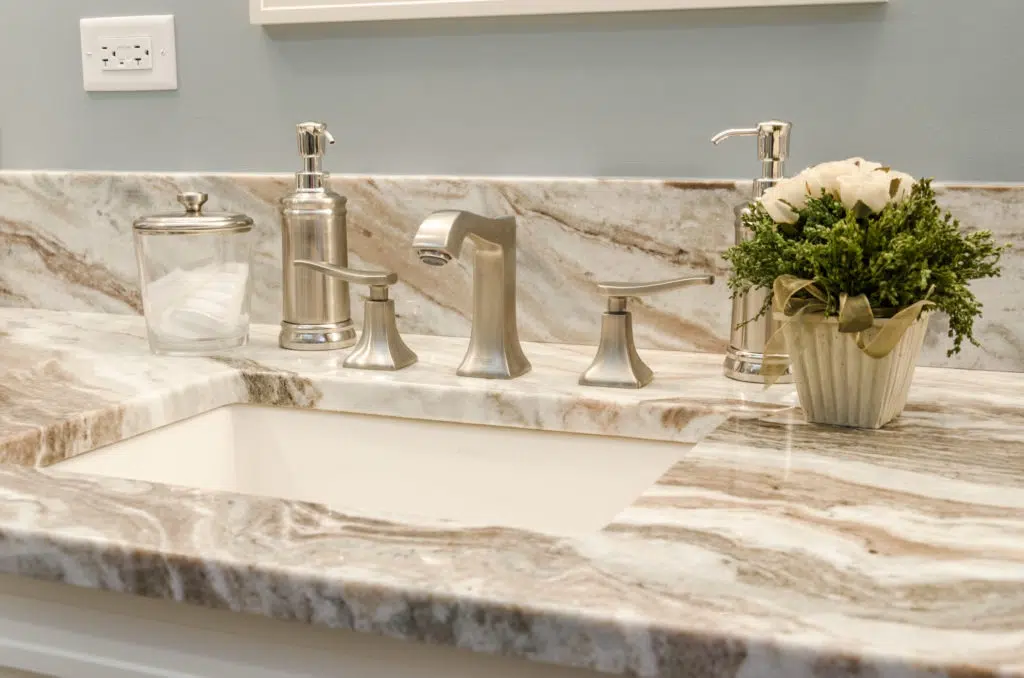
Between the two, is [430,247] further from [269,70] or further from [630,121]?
[269,70]

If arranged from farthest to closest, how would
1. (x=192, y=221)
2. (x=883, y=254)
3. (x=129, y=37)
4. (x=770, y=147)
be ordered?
1. (x=129, y=37)
2. (x=192, y=221)
3. (x=770, y=147)
4. (x=883, y=254)

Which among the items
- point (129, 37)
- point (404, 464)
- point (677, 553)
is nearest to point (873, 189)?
point (677, 553)

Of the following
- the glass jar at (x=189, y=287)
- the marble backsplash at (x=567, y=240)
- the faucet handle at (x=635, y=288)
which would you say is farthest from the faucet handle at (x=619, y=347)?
the glass jar at (x=189, y=287)

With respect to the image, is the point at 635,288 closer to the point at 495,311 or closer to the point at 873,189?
the point at 495,311

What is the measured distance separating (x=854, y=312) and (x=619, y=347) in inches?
9.6

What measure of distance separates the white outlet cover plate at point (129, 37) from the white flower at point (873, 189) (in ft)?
2.68

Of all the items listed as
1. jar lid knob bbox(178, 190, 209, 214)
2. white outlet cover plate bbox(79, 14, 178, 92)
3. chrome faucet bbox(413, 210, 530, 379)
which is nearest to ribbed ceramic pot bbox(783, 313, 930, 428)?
chrome faucet bbox(413, 210, 530, 379)

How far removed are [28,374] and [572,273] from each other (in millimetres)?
521

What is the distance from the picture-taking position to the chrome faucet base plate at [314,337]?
1105mm

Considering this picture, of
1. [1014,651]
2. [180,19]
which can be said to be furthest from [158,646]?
[180,19]

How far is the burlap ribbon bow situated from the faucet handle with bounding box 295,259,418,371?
38 centimetres

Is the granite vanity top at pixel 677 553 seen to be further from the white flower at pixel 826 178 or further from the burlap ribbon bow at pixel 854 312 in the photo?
the white flower at pixel 826 178

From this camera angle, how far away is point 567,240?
3.57ft

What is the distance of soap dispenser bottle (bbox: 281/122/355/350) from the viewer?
3.54 feet
